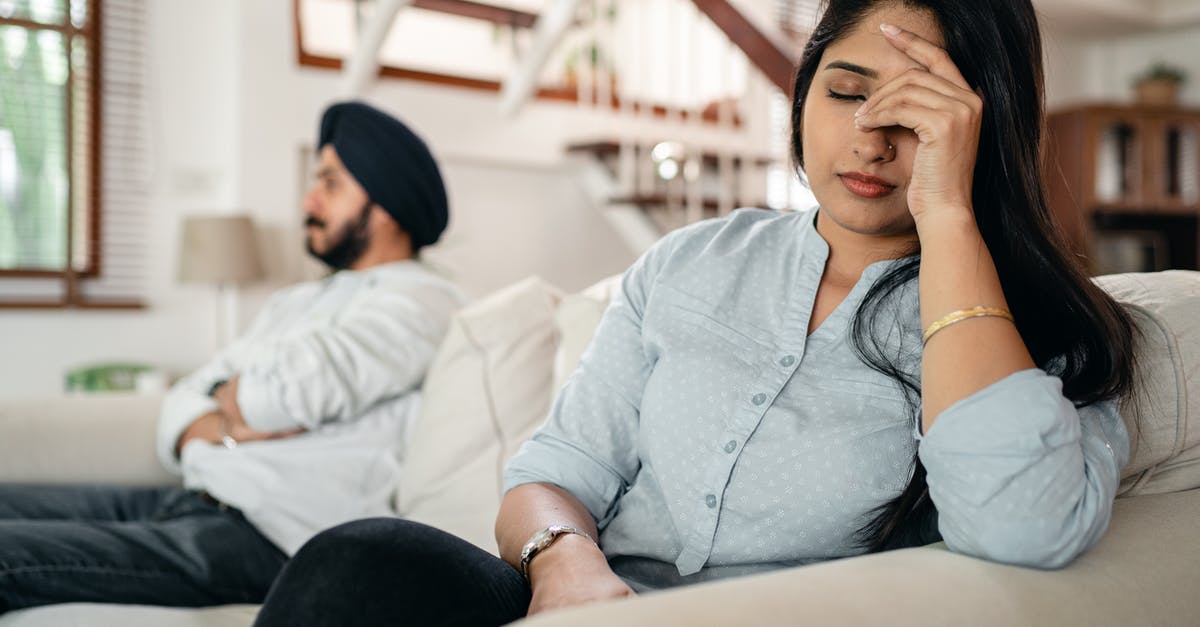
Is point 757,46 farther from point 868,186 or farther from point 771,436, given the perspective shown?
point 771,436

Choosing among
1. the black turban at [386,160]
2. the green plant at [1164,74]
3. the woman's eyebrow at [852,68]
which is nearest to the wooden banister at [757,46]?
the black turban at [386,160]

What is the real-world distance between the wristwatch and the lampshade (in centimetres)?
307

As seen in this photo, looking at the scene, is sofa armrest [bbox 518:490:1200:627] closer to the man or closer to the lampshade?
the man

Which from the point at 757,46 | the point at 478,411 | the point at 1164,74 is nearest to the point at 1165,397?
the point at 478,411

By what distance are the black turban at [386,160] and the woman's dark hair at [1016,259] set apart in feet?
4.56

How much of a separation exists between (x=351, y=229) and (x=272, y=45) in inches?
86.0

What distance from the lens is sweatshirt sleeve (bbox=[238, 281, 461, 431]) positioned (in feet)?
6.06

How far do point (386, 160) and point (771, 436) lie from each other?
4.76ft

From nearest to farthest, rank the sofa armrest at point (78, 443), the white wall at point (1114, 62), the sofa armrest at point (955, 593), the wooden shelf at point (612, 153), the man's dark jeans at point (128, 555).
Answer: the sofa armrest at point (955, 593)
the man's dark jeans at point (128, 555)
the sofa armrest at point (78, 443)
the wooden shelf at point (612, 153)
the white wall at point (1114, 62)

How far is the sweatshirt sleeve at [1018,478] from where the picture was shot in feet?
2.69

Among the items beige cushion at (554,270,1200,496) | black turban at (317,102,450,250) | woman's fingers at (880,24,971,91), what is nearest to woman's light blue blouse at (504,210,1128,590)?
beige cushion at (554,270,1200,496)

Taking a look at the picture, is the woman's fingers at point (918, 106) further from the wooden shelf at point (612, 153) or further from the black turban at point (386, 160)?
the wooden shelf at point (612, 153)

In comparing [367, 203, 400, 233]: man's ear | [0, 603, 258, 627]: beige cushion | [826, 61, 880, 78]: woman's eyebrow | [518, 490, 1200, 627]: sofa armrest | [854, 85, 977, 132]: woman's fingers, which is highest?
[826, 61, 880, 78]: woman's eyebrow

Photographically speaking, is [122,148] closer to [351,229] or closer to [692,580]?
[351,229]
